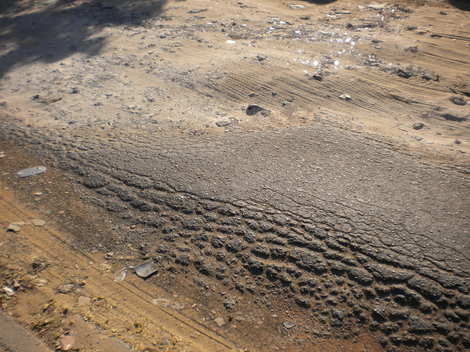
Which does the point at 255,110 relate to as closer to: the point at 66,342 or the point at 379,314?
the point at 379,314

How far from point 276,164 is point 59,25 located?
789 cm

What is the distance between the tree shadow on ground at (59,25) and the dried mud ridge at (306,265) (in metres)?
5.19

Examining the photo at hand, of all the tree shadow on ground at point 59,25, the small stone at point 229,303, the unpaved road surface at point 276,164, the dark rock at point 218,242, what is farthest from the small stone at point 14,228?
the tree shadow on ground at point 59,25

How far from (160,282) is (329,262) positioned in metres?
1.50

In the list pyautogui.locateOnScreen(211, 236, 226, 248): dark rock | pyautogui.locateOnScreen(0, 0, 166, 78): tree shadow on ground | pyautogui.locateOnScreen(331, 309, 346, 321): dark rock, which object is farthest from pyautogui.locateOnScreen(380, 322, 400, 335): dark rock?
pyautogui.locateOnScreen(0, 0, 166, 78): tree shadow on ground

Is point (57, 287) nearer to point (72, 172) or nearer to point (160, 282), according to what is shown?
point (160, 282)

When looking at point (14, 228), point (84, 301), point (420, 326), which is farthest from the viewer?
point (14, 228)

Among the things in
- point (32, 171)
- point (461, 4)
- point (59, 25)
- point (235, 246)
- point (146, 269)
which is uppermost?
point (461, 4)

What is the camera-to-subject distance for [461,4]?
810cm

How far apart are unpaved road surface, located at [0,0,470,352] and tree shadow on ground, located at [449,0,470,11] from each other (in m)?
0.16

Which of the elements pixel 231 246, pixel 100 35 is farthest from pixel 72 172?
pixel 100 35

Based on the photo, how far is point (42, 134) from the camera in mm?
5043

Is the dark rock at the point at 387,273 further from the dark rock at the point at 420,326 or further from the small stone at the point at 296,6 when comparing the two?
the small stone at the point at 296,6

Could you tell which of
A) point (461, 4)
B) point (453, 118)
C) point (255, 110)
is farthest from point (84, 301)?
point (461, 4)
